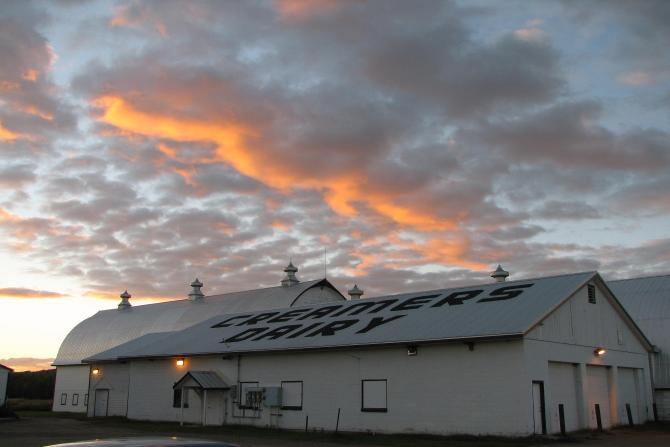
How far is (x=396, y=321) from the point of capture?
31.8 m

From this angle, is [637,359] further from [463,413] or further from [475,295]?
[463,413]

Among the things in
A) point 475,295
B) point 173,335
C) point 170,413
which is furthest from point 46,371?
point 475,295

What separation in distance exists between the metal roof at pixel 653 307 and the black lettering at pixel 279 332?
1991 cm

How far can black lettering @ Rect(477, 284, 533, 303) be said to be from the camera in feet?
101

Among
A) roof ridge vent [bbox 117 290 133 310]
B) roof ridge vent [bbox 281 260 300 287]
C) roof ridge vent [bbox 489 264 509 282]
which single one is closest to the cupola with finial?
roof ridge vent [bbox 117 290 133 310]

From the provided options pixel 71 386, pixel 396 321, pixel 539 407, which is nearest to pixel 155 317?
pixel 71 386

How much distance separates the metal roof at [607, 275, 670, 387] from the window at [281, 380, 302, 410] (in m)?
19.5

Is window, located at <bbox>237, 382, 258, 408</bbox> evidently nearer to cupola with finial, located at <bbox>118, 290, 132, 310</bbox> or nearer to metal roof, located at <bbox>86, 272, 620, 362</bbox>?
metal roof, located at <bbox>86, 272, 620, 362</bbox>

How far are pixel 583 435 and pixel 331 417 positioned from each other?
10.7m

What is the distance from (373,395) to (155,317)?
3696 centimetres

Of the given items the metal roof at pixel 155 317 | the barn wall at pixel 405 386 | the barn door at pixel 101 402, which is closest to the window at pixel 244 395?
the barn wall at pixel 405 386

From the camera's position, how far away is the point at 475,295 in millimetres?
32906

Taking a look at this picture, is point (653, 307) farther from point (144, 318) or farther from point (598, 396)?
point (144, 318)

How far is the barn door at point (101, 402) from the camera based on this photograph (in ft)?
152
